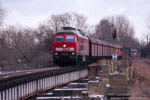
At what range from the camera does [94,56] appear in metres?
35.6

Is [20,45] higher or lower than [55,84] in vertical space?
higher

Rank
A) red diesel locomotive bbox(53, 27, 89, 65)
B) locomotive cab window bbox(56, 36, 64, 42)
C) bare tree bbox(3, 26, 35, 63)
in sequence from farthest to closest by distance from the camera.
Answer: bare tree bbox(3, 26, 35, 63) < locomotive cab window bbox(56, 36, 64, 42) < red diesel locomotive bbox(53, 27, 89, 65)

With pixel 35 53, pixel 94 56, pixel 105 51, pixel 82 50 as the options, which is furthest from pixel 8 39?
pixel 82 50

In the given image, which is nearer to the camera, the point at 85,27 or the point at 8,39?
the point at 8,39

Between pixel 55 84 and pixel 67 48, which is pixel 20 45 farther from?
pixel 55 84

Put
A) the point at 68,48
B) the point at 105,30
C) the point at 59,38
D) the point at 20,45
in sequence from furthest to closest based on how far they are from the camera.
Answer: the point at 105,30 → the point at 20,45 → the point at 59,38 → the point at 68,48

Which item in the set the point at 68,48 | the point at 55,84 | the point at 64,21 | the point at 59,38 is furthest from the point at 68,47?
the point at 64,21

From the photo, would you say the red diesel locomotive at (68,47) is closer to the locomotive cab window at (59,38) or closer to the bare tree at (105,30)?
the locomotive cab window at (59,38)

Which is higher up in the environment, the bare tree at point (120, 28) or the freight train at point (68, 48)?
the bare tree at point (120, 28)

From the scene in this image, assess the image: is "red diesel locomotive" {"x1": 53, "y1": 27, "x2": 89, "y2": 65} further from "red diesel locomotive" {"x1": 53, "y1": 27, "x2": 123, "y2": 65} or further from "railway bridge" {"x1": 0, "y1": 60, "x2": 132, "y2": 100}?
"railway bridge" {"x1": 0, "y1": 60, "x2": 132, "y2": 100}

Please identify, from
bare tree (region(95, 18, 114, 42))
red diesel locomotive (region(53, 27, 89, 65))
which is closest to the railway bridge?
red diesel locomotive (region(53, 27, 89, 65))

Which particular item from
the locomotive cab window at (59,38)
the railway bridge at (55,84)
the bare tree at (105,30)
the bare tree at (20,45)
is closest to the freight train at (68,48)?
the locomotive cab window at (59,38)

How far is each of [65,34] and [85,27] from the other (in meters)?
40.1

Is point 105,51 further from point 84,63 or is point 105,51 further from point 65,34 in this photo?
point 65,34
